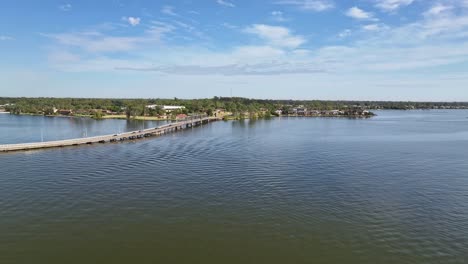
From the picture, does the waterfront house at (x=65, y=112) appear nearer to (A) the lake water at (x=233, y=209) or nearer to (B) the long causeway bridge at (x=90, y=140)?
(B) the long causeway bridge at (x=90, y=140)

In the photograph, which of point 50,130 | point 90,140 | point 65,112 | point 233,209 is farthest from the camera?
point 65,112

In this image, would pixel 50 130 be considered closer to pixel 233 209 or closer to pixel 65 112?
pixel 65 112

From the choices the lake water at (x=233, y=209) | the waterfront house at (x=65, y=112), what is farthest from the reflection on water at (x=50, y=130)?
the waterfront house at (x=65, y=112)

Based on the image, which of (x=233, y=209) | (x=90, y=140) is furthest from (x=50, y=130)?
(x=233, y=209)

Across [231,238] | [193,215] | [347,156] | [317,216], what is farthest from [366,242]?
[347,156]

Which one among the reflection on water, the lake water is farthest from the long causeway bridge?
the reflection on water

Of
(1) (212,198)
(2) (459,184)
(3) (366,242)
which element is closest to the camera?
(3) (366,242)

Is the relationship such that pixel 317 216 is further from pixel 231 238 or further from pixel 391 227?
pixel 231 238

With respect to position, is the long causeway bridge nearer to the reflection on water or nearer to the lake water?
the lake water
